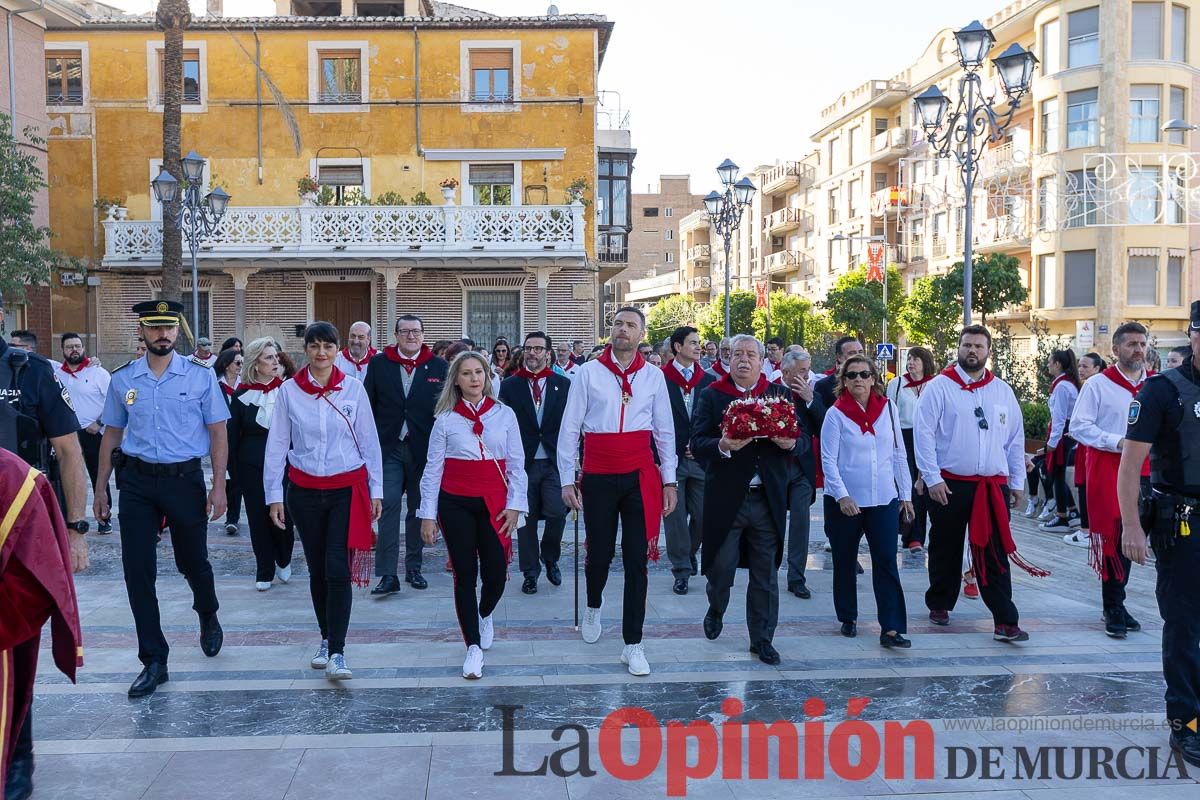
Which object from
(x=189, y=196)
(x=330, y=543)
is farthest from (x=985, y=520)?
(x=189, y=196)

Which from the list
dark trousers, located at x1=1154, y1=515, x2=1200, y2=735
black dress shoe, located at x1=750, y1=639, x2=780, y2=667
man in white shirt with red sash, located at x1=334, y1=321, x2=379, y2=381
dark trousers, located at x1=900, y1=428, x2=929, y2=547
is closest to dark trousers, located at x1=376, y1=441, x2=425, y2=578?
man in white shirt with red sash, located at x1=334, y1=321, x2=379, y2=381

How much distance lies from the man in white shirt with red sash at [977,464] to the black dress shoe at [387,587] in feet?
13.9

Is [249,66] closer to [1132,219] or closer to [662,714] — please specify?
[662,714]

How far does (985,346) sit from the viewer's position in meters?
7.05

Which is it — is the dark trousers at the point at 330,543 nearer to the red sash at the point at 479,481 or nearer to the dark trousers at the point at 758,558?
the red sash at the point at 479,481

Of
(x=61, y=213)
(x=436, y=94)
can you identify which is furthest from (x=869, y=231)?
(x=61, y=213)

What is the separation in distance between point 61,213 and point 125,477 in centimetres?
2561

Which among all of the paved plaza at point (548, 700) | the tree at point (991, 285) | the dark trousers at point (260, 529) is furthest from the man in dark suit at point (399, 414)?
the tree at point (991, 285)

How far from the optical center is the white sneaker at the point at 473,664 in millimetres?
6016

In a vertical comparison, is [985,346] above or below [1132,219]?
below

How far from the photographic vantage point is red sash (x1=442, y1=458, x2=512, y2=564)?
6105 millimetres

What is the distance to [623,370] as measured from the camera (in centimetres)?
→ 650

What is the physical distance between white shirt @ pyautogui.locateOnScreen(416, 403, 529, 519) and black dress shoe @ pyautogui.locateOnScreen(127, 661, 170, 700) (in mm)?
1715

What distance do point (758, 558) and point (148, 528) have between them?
12.3 feet
